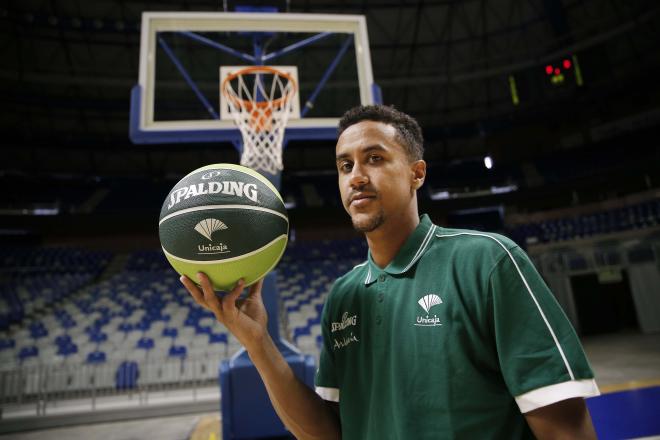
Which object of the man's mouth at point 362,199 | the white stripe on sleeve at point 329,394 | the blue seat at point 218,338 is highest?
the man's mouth at point 362,199

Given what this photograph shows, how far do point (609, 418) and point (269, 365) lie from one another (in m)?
4.78

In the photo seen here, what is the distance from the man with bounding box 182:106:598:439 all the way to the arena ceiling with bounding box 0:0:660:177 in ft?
48.0

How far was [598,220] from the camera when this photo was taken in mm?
13680

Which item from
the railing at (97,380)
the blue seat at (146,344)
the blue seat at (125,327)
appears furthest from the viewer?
the blue seat at (125,327)

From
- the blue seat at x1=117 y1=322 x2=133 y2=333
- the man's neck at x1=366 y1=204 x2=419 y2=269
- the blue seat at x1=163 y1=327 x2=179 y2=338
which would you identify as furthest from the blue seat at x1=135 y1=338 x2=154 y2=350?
the man's neck at x1=366 y1=204 x2=419 y2=269

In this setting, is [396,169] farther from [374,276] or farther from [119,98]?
[119,98]

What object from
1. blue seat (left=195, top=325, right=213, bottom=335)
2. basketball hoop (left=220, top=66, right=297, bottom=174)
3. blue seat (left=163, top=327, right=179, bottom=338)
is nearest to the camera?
basketball hoop (left=220, top=66, right=297, bottom=174)

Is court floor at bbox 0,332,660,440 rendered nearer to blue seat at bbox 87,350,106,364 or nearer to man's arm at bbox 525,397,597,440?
blue seat at bbox 87,350,106,364

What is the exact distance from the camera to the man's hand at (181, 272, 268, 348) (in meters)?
1.31

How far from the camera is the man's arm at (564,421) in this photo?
91 centimetres

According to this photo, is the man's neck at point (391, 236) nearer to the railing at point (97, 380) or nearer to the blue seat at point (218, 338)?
the railing at point (97, 380)

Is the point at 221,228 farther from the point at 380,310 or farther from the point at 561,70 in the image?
the point at 561,70

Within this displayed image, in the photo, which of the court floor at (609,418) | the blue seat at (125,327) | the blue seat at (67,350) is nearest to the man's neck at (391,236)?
the court floor at (609,418)

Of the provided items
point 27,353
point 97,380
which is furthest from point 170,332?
point 27,353
